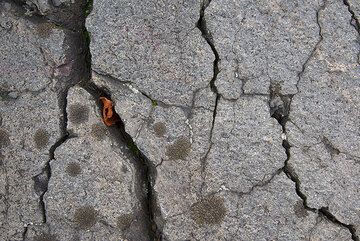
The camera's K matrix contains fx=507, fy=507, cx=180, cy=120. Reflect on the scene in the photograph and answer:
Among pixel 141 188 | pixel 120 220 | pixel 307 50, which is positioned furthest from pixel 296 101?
pixel 120 220

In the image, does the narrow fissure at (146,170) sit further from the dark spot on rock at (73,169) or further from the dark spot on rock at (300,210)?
the dark spot on rock at (300,210)

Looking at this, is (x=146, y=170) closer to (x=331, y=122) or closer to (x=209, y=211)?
(x=209, y=211)

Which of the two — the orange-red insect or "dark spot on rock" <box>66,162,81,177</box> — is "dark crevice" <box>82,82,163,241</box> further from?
"dark spot on rock" <box>66,162,81,177</box>

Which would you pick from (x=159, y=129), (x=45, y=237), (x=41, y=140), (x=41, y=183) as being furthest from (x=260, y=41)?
(x=45, y=237)

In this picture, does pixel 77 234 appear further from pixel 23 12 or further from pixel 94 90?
pixel 23 12

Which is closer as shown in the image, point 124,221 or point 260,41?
point 124,221

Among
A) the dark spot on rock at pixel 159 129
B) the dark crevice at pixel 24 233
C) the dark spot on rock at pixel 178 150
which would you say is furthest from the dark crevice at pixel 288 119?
the dark crevice at pixel 24 233
